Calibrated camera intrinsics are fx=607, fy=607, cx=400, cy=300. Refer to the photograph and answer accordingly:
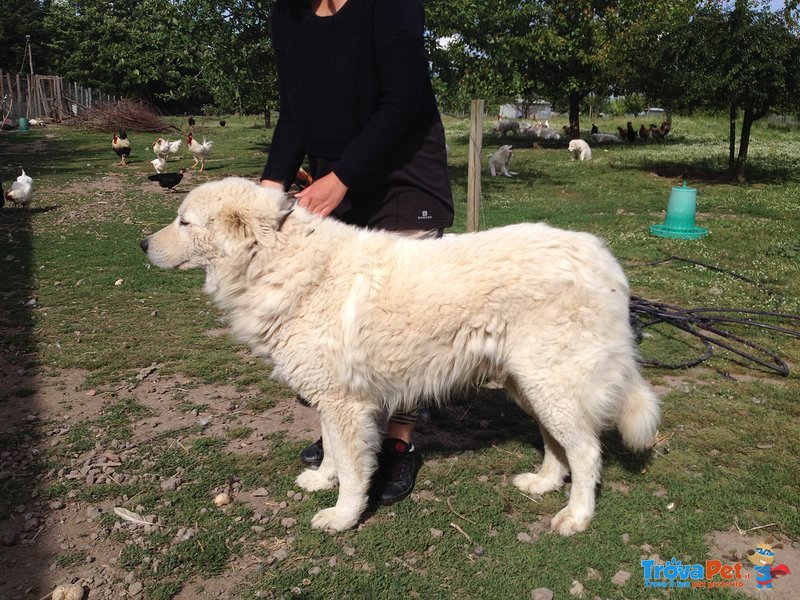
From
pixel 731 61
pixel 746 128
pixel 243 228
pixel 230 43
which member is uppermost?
pixel 230 43

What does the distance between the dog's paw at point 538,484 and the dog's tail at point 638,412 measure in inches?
20.7

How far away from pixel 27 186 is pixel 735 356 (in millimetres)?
12182

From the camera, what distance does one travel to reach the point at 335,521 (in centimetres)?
314

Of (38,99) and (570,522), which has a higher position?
(38,99)

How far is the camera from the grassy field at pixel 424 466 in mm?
2895

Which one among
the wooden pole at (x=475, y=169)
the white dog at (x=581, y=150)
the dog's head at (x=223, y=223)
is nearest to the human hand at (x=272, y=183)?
the dog's head at (x=223, y=223)

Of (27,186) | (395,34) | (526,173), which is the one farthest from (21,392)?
(526,173)

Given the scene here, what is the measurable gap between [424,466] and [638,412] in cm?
133

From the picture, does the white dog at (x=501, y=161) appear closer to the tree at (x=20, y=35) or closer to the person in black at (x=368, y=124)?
the person in black at (x=368, y=124)

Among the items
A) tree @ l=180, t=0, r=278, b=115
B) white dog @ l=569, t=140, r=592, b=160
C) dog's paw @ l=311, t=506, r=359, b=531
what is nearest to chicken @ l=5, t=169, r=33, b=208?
tree @ l=180, t=0, r=278, b=115

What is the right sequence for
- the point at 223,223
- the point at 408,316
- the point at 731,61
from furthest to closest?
the point at 731,61
the point at 223,223
the point at 408,316

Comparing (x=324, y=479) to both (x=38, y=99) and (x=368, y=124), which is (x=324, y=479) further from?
(x=38, y=99)

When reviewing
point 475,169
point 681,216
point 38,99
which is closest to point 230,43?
point 475,169

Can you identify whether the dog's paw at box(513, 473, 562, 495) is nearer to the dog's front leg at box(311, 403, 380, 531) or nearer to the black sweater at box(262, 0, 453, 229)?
the dog's front leg at box(311, 403, 380, 531)
